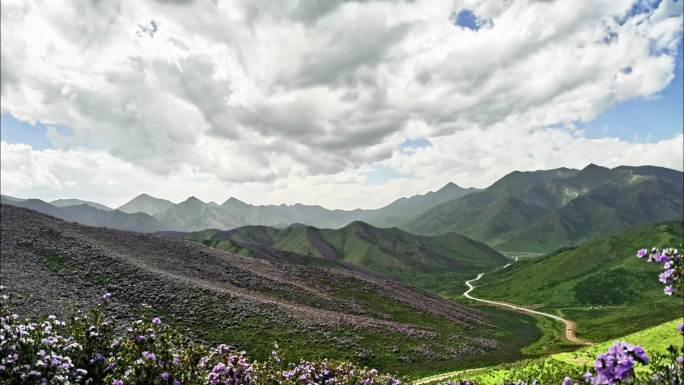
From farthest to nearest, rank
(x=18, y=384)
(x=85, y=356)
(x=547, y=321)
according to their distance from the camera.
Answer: (x=547, y=321), (x=85, y=356), (x=18, y=384)

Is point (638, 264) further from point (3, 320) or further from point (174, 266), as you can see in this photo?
point (3, 320)

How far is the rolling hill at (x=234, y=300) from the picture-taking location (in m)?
59.0

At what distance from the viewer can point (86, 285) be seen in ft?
210

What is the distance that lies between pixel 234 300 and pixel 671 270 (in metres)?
68.8

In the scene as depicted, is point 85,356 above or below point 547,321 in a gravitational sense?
above

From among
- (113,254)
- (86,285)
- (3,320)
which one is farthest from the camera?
(113,254)

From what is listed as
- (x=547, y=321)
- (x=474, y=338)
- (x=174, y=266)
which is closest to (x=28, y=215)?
(x=174, y=266)

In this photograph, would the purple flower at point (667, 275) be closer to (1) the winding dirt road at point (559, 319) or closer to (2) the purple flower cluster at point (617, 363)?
(2) the purple flower cluster at point (617, 363)

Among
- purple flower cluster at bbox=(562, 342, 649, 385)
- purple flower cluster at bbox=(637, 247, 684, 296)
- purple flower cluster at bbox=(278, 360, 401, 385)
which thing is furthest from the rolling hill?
purple flower cluster at bbox=(637, 247, 684, 296)

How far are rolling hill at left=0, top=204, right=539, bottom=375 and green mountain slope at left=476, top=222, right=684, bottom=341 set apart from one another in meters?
26.5

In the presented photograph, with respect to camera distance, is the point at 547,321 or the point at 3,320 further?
the point at 547,321

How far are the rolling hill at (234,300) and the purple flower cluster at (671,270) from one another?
44.1m

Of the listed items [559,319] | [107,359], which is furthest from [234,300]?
[559,319]

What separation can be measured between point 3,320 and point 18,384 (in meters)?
2.49
